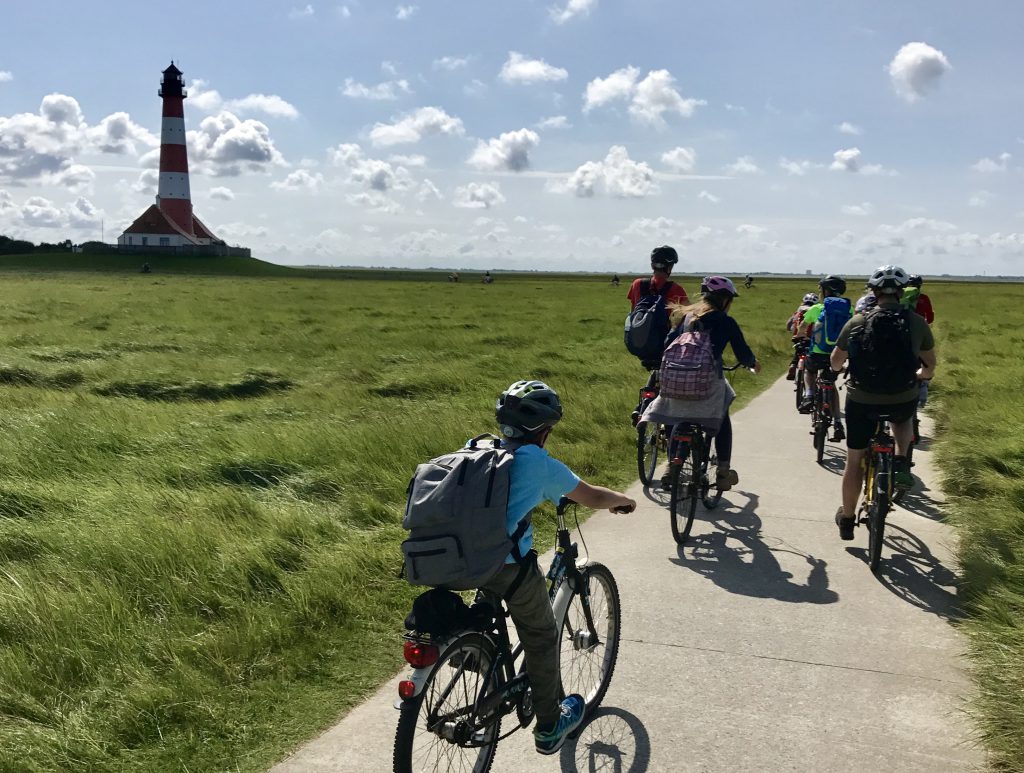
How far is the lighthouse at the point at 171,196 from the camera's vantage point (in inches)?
3457

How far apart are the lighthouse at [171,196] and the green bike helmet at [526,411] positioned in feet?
313

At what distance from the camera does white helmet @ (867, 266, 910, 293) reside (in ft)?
18.4

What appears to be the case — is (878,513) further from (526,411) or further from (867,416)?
(526,411)

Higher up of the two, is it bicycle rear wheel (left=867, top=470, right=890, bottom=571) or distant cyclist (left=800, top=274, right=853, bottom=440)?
distant cyclist (left=800, top=274, right=853, bottom=440)

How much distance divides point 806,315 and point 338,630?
27.3ft

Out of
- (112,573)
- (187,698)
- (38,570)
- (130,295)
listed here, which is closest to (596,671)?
(187,698)

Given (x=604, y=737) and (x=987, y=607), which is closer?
(x=604, y=737)

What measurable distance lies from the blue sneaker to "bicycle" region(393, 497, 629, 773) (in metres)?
0.10

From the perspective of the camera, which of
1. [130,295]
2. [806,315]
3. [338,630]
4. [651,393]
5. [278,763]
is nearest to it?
[278,763]

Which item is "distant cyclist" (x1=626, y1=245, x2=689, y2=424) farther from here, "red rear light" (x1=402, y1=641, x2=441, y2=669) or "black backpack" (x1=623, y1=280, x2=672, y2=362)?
"red rear light" (x1=402, y1=641, x2=441, y2=669)

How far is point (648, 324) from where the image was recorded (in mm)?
7602

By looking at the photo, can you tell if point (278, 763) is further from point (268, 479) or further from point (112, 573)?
point (268, 479)

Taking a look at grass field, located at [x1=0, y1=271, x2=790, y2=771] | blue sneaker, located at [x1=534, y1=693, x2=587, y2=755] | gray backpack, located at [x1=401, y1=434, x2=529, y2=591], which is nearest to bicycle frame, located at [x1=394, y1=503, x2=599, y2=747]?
blue sneaker, located at [x1=534, y1=693, x2=587, y2=755]

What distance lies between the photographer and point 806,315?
10.8 metres
